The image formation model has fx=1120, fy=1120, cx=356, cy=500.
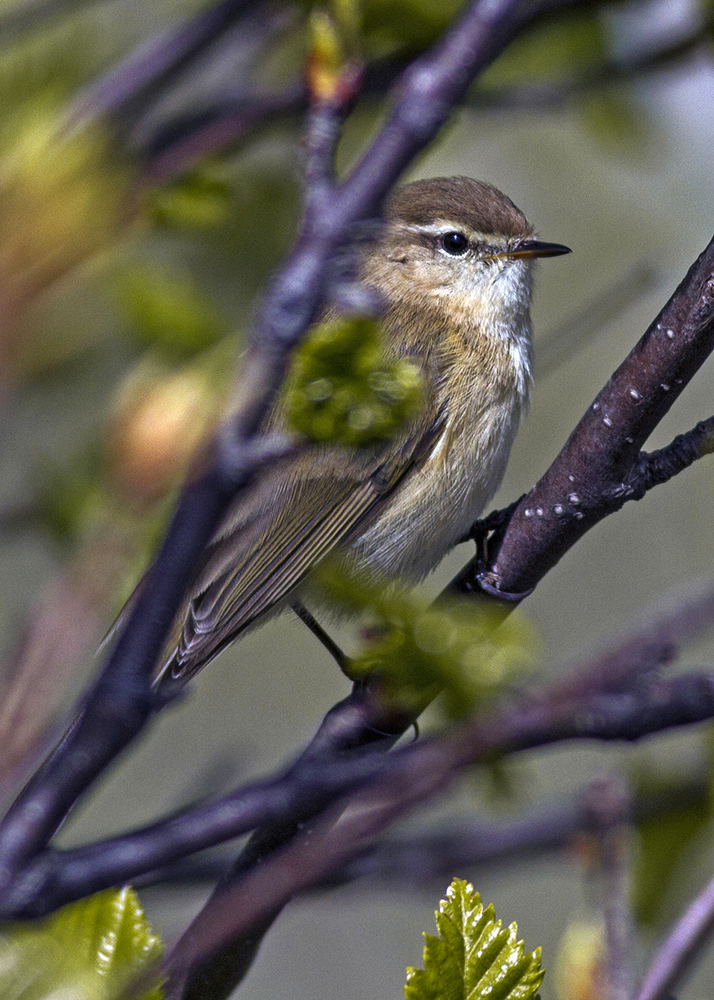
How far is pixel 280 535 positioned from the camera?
2650mm

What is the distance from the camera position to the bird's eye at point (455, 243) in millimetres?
3133

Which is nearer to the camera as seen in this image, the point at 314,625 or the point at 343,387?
the point at 343,387

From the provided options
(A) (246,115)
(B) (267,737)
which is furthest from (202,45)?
(B) (267,737)

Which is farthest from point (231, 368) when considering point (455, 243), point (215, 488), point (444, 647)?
point (455, 243)

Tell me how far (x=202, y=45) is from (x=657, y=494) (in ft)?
9.60

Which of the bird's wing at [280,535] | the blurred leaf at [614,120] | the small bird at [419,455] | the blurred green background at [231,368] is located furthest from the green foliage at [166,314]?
the blurred leaf at [614,120]

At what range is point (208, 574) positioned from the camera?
2.52 m

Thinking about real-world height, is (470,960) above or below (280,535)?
below

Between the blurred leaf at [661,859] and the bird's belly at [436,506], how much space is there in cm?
86

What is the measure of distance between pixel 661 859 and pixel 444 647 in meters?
1.33

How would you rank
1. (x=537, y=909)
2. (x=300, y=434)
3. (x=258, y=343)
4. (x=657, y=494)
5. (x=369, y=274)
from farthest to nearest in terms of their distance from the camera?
(x=657, y=494), (x=537, y=909), (x=369, y=274), (x=300, y=434), (x=258, y=343)

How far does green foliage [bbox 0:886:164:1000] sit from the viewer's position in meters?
1.16

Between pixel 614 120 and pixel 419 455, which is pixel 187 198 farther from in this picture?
pixel 614 120

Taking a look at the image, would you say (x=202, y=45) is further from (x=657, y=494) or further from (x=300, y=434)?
(x=657, y=494)
